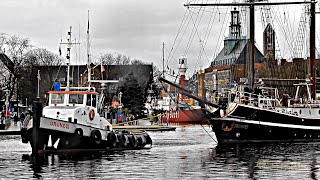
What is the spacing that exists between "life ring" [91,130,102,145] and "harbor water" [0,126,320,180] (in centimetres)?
165

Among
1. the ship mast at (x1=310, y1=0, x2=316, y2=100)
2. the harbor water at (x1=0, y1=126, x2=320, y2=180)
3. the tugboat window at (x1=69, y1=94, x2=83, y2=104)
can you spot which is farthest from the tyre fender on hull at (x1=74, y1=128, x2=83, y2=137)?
the ship mast at (x1=310, y1=0, x2=316, y2=100)

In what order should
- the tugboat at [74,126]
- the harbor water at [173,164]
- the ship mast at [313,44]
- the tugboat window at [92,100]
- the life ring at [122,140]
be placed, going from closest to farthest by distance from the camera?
the harbor water at [173,164], the tugboat at [74,126], the tugboat window at [92,100], the life ring at [122,140], the ship mast at [313,44]

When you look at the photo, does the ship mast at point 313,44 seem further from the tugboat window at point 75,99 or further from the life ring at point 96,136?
the tugboat window at point 75,99

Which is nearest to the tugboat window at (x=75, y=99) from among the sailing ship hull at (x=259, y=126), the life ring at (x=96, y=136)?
the life ring at (x=96, y=136)

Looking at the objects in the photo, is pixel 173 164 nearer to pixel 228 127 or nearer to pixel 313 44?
pixel 228 127

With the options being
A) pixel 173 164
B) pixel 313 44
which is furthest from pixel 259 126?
pixel 173 164

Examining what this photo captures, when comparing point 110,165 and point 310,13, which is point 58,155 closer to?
point 110,165

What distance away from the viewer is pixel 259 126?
56969 millimetres

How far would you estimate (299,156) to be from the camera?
42.1 m

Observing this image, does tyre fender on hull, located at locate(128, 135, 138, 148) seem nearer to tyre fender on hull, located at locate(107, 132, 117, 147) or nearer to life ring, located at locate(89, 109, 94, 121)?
tyre fender on hull, located at locate(107, 132, 117, 147)

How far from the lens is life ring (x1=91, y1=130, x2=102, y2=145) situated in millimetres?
44916

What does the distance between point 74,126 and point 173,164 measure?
9199 mm

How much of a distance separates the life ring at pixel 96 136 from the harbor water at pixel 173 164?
165 cm

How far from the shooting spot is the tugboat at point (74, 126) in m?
42.8
